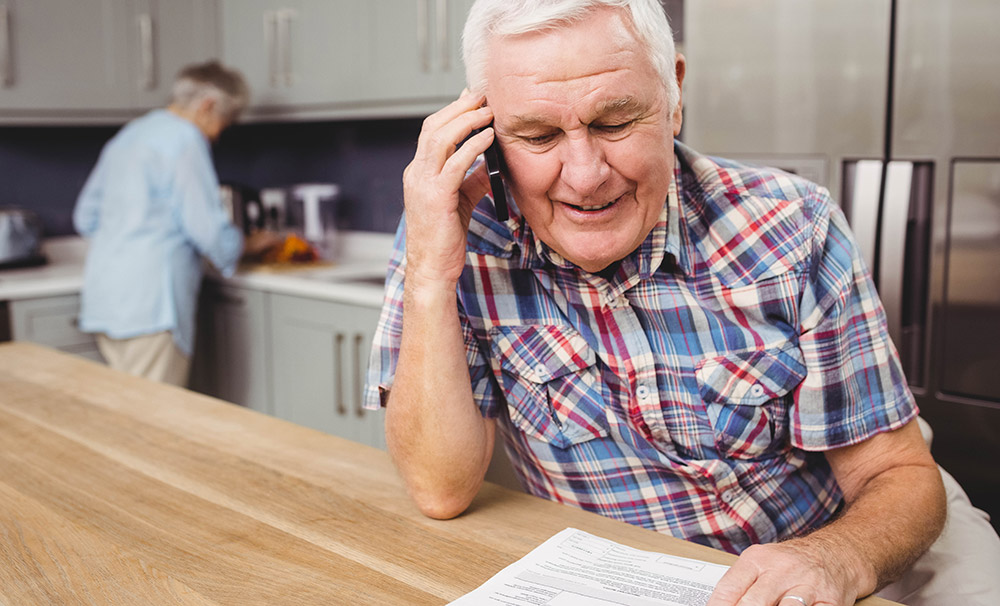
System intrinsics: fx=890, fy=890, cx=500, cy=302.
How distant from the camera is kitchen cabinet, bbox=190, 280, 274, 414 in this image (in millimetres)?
3168

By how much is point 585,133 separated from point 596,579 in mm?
468

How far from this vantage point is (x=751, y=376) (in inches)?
42.6

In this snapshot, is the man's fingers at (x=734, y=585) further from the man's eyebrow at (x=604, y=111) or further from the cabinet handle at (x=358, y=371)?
the cabinet handle at (x=358, y=371)

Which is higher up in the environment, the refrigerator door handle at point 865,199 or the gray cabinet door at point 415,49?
the gray cabinet door at point 415,49

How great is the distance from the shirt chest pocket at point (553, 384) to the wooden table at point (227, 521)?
11 cm

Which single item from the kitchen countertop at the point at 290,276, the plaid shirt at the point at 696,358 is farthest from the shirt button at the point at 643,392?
the kitchen countertop at the point at 290,276

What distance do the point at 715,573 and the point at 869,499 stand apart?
278mm

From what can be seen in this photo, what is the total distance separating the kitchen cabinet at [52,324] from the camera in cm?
294

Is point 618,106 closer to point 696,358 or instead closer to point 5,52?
point 696,358

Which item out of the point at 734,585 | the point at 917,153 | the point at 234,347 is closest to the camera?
the point at 734,585

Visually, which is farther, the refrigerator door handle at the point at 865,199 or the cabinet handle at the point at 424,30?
the cabinet handle at the point at 424,30

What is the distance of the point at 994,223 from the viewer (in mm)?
1729

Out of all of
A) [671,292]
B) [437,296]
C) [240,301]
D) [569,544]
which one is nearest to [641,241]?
[671,292]

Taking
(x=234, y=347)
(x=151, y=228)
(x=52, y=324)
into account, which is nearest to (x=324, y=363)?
(x=234, y=347)
